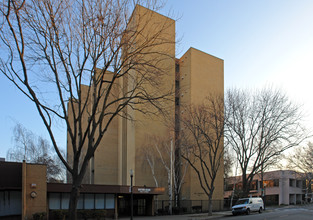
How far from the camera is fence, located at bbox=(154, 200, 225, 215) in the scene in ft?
114

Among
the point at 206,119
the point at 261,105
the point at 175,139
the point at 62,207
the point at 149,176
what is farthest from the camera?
the point at 149,176

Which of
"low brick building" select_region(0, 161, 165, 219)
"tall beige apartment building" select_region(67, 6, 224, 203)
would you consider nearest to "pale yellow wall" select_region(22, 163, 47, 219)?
"low brick building" select_region(0, 161, 165, 219)

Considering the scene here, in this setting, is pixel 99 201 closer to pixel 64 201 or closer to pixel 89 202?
pixel 89 202

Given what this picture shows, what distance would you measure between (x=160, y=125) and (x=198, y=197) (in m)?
11.9

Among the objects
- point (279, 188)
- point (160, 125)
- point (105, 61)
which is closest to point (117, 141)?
point (160, 125)

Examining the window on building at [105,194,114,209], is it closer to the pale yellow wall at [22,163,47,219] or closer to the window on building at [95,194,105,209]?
the window on building at [95,194,105,209]

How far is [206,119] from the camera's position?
31.9 meters

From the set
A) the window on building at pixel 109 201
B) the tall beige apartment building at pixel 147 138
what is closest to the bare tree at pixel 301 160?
the tall beige apartment building at pixel 147 138

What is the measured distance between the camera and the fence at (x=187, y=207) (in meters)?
34.8

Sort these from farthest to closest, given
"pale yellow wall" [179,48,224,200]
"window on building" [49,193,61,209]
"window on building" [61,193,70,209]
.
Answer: "pale yellow wall" [179,48,224,200]
"window on building" [61,193,70,209]
"window on building" [49,193,61,209]

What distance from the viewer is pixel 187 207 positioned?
39.0 m

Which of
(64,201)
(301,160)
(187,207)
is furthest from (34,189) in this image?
(301,160)

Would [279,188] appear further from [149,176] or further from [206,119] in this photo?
[206,119]

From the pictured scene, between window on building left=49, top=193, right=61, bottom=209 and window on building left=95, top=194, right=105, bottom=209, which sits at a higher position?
window on building left=49, top=193, right=61, bottom=209
